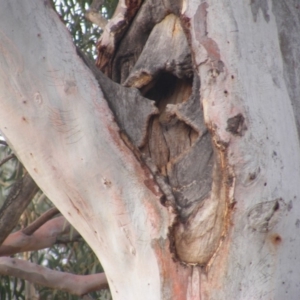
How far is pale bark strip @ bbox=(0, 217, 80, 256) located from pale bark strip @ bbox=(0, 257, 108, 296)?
0.27ft

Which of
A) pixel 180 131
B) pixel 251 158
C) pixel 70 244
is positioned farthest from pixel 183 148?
pixel 70 244

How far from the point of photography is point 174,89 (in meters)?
1.47

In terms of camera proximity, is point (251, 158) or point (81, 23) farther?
point (81, 23)

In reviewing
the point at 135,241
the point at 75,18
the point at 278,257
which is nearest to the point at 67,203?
the point at 135,241

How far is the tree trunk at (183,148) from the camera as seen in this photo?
46.9 inches

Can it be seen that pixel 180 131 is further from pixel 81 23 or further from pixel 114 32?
pixel 81 23

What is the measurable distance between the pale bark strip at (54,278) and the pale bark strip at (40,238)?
8 cm

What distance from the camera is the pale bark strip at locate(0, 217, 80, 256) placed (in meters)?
3.18

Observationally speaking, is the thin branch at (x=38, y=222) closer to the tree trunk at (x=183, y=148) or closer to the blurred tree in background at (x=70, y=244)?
the blurred tree in background at (x=70, y=244)

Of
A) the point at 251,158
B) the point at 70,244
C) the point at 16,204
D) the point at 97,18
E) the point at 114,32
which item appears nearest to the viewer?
the point at 251,158

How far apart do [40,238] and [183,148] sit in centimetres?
204

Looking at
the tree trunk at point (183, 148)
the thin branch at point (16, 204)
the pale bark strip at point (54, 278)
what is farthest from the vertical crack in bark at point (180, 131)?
the pale bark strip at point (54, 278)

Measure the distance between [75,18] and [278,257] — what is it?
2.42 meters

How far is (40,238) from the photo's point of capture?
3.24m
